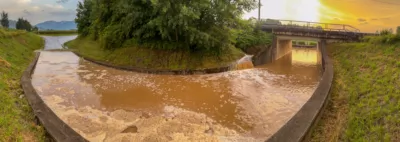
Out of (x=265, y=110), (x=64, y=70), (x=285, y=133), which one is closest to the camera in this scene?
(x=285, y=133)

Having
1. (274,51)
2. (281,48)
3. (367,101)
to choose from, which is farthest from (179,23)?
(281,48)

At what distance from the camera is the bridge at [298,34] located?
1688 cm

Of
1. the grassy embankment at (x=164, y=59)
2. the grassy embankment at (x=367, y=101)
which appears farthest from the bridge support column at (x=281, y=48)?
the grassy embankment at (x=367, y=101)

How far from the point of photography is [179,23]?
12828mm

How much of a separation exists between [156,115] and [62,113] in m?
2.99

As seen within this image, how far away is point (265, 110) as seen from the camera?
26.9 ft

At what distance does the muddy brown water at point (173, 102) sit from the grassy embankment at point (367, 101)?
134 cm

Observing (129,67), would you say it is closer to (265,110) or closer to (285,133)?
(265,110)

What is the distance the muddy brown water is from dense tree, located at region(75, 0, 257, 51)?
227 cm

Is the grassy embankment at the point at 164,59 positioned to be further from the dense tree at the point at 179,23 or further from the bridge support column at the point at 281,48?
the bridge support column at the point at 281,48

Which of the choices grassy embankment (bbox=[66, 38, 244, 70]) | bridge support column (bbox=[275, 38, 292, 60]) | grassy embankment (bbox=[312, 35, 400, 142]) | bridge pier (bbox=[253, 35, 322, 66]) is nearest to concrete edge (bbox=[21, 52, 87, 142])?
grassy embankment (bbox=[312, 35, 400, 142])

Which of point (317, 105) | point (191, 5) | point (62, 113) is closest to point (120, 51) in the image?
point (191, 5)

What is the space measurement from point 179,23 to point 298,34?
35.2ft

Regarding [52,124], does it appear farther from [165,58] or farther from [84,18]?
[84,18]
